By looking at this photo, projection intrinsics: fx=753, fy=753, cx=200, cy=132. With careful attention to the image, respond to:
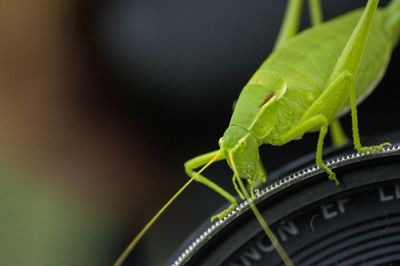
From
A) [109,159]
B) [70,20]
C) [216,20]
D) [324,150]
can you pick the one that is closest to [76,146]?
[109,159]

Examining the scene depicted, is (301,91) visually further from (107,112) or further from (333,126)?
(107,112)

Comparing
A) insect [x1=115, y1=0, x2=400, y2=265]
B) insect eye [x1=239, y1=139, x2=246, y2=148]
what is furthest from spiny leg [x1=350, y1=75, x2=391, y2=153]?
insect eye [x1=239, y1=139, x2=246, y2=148]

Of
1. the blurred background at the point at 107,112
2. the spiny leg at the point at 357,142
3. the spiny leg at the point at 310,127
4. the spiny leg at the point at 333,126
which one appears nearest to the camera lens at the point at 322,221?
the spiny leg at the point at 357,142

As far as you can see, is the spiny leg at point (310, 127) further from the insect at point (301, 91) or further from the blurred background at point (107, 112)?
the blurred background at point (107, 112)

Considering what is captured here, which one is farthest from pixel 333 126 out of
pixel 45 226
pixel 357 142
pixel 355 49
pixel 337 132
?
pixel 45 226

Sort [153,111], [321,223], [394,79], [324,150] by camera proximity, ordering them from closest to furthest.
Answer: [321,223] → [324,150] → [394,79] → [153,111]

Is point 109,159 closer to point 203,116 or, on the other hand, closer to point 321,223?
point 203,116

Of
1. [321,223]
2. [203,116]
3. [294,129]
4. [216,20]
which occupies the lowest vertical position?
[321,223]
